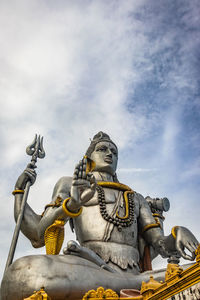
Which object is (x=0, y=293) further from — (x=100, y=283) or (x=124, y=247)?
(x=124, y=247)

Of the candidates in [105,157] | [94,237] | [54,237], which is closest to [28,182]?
[54,237]

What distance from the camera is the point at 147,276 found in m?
5.24

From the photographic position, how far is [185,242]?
18.6 feet

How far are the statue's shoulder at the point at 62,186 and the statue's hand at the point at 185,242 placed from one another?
7.55 ft

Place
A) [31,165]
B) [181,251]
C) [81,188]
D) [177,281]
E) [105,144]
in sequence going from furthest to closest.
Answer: [105,144], [31,165], [181,251], [81,188], [177,281]

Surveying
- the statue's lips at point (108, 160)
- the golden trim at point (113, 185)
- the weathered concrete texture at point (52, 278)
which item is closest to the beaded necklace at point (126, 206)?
the golden trim at point (113, 185)

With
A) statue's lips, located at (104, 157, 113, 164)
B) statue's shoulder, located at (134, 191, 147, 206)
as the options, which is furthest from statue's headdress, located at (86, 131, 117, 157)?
statue's shoulder, located at (134, 191, 147, 206)

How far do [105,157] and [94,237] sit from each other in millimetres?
2072

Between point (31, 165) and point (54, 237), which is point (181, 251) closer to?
point (54, 237)

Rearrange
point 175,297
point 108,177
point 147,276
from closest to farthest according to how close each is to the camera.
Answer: point 175,297, point 147,276, point 108,177

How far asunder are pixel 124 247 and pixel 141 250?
82cm

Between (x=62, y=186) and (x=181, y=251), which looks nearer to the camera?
(x=181, y=251)

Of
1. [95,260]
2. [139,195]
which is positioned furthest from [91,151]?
[95,260]

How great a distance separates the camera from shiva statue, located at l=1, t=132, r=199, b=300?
443 centimetres
